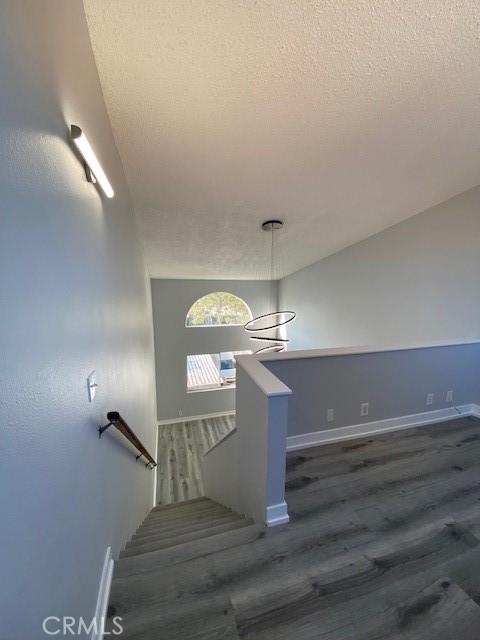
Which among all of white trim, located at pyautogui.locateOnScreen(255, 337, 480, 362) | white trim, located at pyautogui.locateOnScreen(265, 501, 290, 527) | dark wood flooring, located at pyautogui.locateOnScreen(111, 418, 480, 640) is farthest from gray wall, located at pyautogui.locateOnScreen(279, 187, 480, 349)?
white trim, located at pyautogui.locateOnScreen(265, 501, 290, 527)

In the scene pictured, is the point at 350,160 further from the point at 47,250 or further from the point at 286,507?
the point at 286,507

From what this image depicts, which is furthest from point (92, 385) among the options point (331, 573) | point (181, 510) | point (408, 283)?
point (408, 283)

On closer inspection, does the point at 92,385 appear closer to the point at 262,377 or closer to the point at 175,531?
the point at 262,377

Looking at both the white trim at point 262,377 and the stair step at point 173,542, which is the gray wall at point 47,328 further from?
the white trim at point 262,377

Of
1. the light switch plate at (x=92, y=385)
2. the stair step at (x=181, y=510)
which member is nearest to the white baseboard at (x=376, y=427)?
the stair step at (x=181, y=510)

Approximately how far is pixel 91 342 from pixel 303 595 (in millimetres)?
1513

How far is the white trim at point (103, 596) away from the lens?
100 centimetres

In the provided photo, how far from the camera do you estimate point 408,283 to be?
3.81 metres

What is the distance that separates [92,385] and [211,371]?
255 inches

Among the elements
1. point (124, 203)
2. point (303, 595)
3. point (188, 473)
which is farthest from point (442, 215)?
point (188, 473)

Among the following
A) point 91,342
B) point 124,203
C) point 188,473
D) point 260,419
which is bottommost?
point 188,473

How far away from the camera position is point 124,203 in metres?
2.23

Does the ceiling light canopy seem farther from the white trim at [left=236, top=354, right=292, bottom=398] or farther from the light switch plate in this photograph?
the white trim at [left=236, top=354, right=292, bottom=398]

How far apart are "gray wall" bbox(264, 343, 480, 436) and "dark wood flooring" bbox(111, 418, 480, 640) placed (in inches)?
24.9
